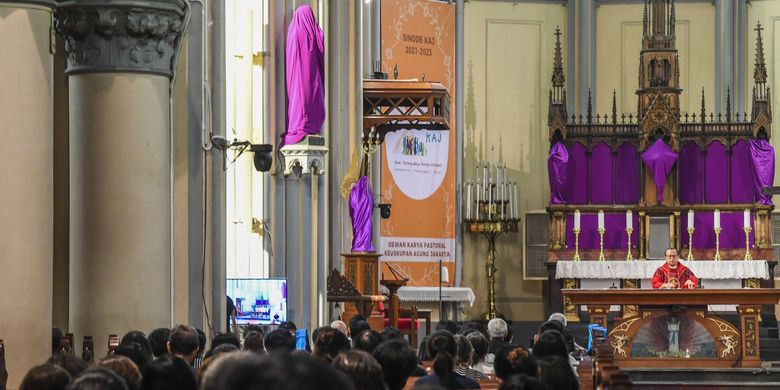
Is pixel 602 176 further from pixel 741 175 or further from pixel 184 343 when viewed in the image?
pixel 184 343

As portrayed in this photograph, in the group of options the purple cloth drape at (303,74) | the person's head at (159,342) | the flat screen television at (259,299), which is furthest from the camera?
the purple cloth drape at (303,74)

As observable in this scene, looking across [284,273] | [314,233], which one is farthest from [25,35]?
[314,233]

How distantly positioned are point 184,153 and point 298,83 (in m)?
5.76

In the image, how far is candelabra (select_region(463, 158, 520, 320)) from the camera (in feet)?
84.1

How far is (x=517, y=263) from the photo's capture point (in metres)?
27.0

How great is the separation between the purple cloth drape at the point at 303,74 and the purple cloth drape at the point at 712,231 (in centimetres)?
927

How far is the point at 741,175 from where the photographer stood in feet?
81.4

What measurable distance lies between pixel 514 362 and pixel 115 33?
4.80 metres

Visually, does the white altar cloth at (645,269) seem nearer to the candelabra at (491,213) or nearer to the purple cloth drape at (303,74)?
the candelabra at (491,213)

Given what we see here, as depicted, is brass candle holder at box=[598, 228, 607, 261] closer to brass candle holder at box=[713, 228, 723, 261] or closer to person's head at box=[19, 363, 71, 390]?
brass candle holder at box=[713, 228, 723, 261]

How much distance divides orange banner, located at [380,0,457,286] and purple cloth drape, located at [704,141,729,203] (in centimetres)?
440

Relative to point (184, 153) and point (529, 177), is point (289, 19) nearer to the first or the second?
point (184, 153)

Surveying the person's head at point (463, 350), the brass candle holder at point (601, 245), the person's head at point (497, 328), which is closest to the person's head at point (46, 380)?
the person's head at point (463, 350)

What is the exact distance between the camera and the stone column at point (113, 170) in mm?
10156
